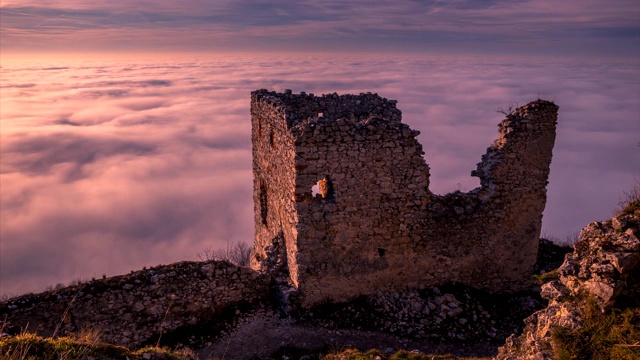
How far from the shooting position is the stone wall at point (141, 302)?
28.6ft

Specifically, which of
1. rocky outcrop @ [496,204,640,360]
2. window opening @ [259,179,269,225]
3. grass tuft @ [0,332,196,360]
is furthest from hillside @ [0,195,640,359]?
window opening @ [259,179,269,225]

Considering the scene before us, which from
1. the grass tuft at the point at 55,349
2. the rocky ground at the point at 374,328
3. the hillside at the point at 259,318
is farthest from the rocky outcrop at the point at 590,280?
the grass tuft at the point at 55,349

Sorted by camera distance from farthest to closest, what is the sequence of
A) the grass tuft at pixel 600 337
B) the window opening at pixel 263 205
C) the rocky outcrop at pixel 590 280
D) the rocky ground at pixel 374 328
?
1. the window opening at pixel 263 205
2. the rocky ground at pixel 374 328
3. the rocky outcrop at pixel 590 280
4. the grass tuft at pixel 600 337

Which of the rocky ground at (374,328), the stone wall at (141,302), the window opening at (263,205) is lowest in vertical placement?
the rocky ground at (374,328)

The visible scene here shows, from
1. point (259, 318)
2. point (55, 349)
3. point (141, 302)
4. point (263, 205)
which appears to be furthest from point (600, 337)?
point (263, 205)

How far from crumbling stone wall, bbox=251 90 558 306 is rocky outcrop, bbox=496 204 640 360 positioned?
4.66 m

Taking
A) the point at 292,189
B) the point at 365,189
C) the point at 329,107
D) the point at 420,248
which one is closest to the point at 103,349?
the point at 292,189

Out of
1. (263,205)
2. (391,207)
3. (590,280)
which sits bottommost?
(263,205)

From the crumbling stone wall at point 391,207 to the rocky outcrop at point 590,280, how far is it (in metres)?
4.66

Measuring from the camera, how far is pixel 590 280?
208 inches

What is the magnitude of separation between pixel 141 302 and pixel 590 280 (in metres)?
8.23

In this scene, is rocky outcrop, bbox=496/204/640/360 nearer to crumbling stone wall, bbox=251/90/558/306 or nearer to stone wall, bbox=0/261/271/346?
crumbling stone wall, bbox=251/90/558/306

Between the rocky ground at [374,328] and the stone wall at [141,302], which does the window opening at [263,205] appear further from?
the rocky ground at [374,328]

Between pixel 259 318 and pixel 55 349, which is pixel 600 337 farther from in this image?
pixel 259 318
